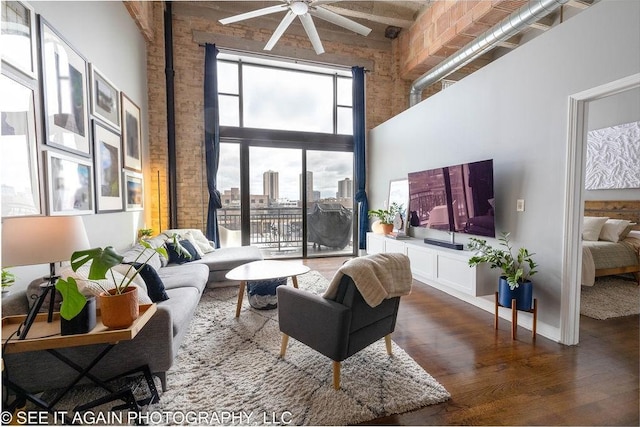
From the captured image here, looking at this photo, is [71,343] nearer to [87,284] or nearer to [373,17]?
[87,284]

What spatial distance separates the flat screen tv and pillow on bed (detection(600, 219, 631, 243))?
248 centimetres

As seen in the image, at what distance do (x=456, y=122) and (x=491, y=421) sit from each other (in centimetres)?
320

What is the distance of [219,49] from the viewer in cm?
492

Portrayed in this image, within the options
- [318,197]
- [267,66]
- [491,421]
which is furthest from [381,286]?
[267,66]

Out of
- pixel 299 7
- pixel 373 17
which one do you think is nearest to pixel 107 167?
pixel 299 7

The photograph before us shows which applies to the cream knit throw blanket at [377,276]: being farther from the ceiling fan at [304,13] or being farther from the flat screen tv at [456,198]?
the ceiling fan at [304,13]

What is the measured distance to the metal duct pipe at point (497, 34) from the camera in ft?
10.4

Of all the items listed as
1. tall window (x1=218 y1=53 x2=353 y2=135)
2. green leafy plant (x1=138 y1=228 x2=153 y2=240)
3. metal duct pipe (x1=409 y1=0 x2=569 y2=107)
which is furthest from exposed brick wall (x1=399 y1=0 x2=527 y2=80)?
green leafy plant (x1=138 y1=228 x2=153 y2=240)

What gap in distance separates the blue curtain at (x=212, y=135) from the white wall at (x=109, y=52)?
0.92m

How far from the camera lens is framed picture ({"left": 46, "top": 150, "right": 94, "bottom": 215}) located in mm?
2133

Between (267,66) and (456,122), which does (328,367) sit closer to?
(456,122)

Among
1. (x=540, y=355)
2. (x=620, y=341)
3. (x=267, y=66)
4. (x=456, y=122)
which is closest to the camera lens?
(x=540, y=355)

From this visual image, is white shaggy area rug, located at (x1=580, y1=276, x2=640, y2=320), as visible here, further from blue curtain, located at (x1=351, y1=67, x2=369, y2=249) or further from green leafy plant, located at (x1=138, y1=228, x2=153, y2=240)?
green leafy plant, located at (x1=138, y1=228, x2=153, y2=240)

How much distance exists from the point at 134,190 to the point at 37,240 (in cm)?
289
